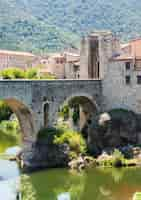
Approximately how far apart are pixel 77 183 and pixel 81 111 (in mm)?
13935

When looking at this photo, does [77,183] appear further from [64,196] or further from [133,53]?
[133,53]

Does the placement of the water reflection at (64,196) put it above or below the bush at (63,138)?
below

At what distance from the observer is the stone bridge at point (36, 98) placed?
1636 inches

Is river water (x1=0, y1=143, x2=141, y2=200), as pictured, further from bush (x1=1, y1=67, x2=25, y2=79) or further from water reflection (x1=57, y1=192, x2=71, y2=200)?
bush (x1=1, y1=67, x2=25, y2=79)

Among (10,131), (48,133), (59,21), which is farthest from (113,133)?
(59,21)

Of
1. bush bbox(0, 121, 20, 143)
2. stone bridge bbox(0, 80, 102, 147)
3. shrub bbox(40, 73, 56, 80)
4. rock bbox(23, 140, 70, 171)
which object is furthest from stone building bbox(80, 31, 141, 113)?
shrub bbox(40, 73, 56, 80)

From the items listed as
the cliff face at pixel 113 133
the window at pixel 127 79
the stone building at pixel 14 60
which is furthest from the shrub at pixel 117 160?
the stone building at pixel 14 60

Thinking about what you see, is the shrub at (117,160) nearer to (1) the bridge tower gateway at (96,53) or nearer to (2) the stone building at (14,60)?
(1) the bridge tower gateway at (96,53)

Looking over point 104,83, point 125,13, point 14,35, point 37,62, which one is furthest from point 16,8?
point 104,83

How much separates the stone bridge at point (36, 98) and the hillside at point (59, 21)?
99.7 m

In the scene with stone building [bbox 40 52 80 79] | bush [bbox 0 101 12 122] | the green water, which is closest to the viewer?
the green water

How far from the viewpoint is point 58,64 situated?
76875 mm

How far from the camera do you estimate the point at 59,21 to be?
176 m

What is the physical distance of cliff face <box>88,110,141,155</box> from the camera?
145 ft
